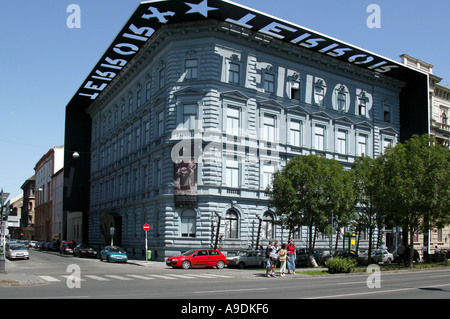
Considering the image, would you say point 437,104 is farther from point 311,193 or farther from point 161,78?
point 161,78

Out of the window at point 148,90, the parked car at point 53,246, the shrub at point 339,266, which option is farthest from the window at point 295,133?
the parked car at point 53,246

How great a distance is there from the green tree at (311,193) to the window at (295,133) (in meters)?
10.4

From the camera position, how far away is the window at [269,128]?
139 ft

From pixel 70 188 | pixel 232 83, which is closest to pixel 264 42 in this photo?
pixel 232 83

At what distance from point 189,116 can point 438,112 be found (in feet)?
118

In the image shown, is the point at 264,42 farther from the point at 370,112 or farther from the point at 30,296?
the point at 30,296

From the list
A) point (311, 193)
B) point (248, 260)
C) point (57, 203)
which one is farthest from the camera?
point (57, 203)

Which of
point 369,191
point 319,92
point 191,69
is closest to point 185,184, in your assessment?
point 191,69

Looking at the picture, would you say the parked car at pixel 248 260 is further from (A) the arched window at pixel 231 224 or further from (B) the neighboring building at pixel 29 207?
(B) the neighboring building at pixel 29 207

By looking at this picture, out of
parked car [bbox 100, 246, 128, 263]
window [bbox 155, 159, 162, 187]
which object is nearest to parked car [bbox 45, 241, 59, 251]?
parked car [bbox 100, 246, 128, 263]

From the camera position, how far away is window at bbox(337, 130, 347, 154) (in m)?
48.2

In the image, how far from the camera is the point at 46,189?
379ft

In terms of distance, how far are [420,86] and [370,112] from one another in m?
6.60
